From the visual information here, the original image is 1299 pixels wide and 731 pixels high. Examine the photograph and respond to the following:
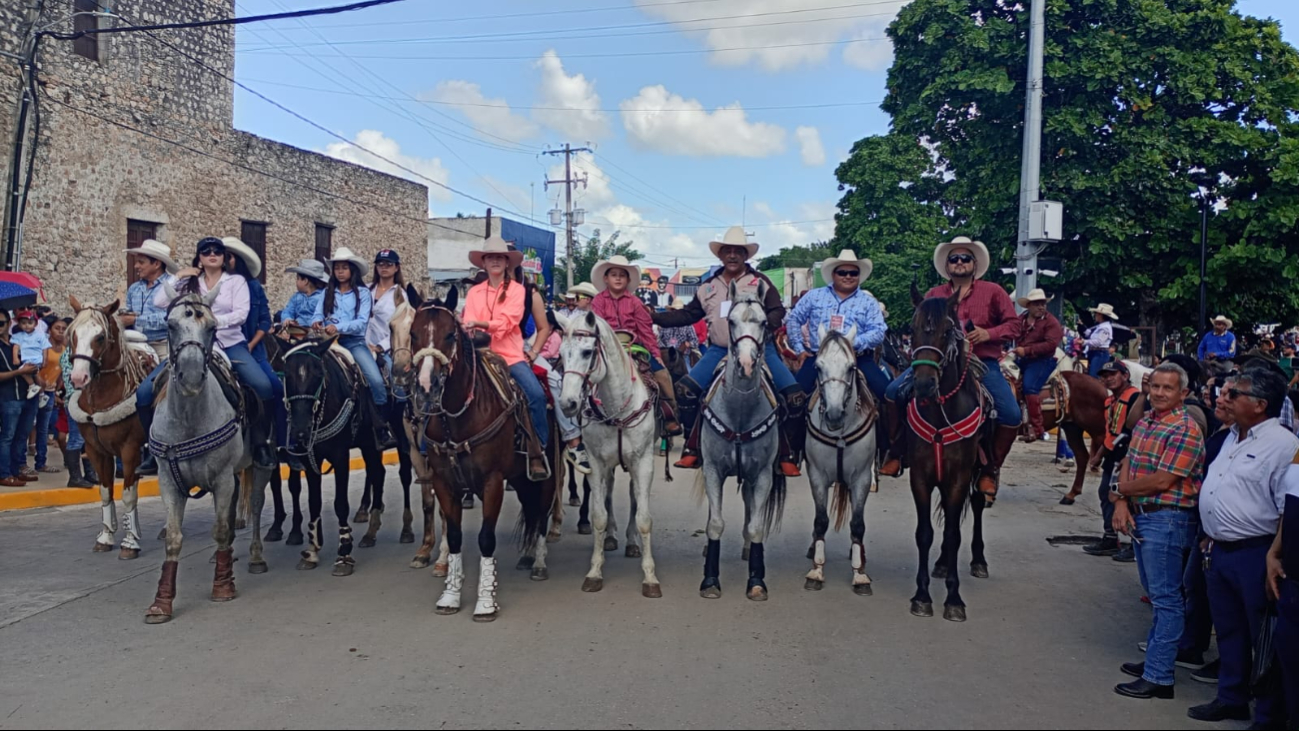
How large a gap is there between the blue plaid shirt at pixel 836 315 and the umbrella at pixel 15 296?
10099mm

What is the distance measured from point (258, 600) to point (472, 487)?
1841 millimetres

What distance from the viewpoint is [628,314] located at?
27.4ft

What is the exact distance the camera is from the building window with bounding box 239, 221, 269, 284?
2059 cm

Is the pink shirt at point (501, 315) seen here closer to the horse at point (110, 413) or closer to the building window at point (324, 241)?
the horse at point (110, 413)

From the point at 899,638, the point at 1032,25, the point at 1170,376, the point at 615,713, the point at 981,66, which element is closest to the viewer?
the point at 615,713

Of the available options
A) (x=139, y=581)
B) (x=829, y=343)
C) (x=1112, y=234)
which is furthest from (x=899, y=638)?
(x=1112, y=234)

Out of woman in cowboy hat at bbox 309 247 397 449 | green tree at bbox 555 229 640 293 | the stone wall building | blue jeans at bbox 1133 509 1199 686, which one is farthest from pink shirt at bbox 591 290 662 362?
green tree at bbox 555 229 640 293

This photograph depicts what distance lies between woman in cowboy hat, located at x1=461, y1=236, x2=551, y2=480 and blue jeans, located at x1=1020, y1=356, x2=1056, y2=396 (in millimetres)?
5364

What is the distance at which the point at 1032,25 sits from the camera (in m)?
15.4

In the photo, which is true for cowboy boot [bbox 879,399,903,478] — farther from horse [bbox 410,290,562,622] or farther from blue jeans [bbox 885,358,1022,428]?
horse [bbox 410,290,562,622]

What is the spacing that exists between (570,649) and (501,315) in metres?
2.87

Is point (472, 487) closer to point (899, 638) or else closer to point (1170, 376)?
point (899, 638)

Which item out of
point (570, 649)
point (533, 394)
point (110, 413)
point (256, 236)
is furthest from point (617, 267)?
point (256, 236)

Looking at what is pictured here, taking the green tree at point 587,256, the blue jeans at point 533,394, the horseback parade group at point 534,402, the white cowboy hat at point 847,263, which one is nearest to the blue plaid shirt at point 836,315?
the horseback parade group at point 534,402
